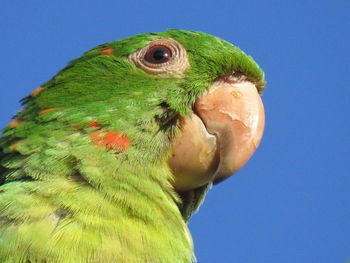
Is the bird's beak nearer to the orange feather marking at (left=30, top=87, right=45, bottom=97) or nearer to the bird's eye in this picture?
the bird's eye

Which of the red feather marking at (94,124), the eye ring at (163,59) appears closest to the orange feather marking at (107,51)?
the eye ring at (163,59)

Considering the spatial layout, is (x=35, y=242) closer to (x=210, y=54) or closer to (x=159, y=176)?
(x=159, y=176)

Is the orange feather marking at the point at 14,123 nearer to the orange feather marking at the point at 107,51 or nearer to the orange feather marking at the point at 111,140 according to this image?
the orange feather marking at the point at 111,140

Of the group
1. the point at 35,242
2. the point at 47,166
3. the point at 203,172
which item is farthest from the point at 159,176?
the point at 35,242

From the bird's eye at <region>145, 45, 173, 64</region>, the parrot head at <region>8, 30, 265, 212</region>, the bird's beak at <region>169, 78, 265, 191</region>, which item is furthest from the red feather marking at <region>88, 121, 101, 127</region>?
the bird's eye at <region>145, 45, 173, 64</region>

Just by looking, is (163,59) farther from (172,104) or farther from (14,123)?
(14,123)
